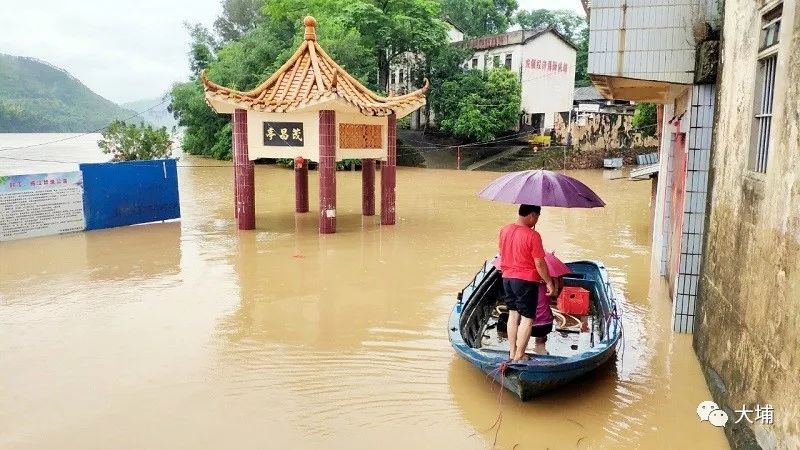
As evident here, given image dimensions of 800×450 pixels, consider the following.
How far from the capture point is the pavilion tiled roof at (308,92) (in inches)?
523

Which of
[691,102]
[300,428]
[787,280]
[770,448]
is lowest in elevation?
[300,428]

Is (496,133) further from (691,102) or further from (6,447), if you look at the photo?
(6,447)

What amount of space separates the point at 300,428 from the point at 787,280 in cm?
386

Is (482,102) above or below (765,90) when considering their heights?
above

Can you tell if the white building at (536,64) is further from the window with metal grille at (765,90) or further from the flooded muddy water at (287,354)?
the window with metal grille at (765,90)

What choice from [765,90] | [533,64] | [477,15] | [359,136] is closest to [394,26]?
[533,64]

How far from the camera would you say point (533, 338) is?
686cm

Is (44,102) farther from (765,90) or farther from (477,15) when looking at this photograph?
(765,90)

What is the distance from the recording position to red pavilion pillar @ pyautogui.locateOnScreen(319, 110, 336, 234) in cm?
1337

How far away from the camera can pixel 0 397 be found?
19.2 ft

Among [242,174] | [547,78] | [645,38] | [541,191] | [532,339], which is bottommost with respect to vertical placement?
[532,339]

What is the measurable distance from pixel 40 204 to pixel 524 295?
1191 cm

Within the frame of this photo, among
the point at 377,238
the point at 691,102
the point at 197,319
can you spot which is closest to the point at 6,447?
the point at 197,319

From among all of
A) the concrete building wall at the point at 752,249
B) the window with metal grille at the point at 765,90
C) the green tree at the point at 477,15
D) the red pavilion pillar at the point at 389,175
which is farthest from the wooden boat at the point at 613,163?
the window with metal grille at the point at 765,90
